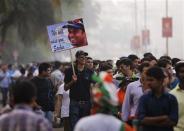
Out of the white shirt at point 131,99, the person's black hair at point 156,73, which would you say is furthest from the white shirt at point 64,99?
the person's black hair at point 156,73

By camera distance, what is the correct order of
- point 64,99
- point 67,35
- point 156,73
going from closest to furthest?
point 156,73 → point 64,99 → point 67,35

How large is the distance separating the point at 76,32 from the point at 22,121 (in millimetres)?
7391

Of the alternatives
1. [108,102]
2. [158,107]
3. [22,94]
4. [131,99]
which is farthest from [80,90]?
[108,102]

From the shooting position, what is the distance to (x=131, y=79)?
11.3 metres

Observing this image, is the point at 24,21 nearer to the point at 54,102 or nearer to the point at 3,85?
the point at 3,85

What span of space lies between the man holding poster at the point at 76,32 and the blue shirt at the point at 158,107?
580 centimetres

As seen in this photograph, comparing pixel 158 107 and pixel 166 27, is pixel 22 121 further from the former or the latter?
pixel 166 27

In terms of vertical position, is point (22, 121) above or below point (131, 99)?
above

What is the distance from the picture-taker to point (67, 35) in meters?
13.9

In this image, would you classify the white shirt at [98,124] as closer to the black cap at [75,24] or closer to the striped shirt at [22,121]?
the striped shirt at [22,121]

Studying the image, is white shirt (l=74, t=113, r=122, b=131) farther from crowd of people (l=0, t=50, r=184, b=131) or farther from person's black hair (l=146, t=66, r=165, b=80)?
person's black hair (l=146, t=66, r=165, b=80)

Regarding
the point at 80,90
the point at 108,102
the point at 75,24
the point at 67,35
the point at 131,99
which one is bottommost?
the point at 80,90

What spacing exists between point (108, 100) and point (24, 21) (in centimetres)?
3104

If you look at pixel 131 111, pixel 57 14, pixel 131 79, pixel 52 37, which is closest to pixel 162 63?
pixel 131 79
